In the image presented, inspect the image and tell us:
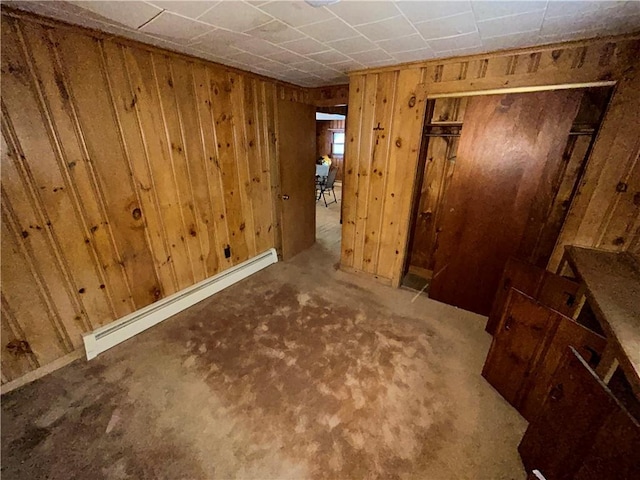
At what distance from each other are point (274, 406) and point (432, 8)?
2.45 metres

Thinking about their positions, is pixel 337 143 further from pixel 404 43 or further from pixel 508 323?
pixel 508 323

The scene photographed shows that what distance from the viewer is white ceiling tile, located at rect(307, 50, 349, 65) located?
2023 millimetres

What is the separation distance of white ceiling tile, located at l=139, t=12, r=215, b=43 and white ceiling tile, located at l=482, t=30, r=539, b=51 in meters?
1.87

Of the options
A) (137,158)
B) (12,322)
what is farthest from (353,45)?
(12,322)

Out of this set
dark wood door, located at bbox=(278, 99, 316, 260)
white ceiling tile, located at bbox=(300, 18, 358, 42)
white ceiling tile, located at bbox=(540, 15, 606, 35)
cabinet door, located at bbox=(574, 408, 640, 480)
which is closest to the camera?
cabinet door, located at bbox=(574, 408, 640, 480)

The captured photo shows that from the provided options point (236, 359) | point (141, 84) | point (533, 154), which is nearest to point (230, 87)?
point (141, 84)

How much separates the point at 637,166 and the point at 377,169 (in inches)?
72.6

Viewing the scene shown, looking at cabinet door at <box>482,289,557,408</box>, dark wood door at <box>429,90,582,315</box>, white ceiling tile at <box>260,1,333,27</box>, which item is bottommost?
cabinet door at <box>482,289,557,408</box>

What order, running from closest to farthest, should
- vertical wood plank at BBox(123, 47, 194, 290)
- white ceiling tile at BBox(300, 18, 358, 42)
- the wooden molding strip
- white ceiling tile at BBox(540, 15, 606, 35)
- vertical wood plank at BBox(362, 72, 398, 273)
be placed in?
white ceiling tile at BBox(540, 15, 606, 35)
white ceiling tile at BBox(300, 18, 358, 42)
the wooden molding strip
vertical wood plank at BBox(123, 47, 194, 290)
vertical wood plank at BBox(362, 72, 398, 273)

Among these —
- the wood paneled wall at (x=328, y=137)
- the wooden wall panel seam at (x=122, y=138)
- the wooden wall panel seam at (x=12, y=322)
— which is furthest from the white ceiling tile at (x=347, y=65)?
the wood paneled wall at (x=328, y=137)

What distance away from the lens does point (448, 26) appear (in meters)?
1.54

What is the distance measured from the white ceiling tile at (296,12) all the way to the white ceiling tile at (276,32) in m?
0.08

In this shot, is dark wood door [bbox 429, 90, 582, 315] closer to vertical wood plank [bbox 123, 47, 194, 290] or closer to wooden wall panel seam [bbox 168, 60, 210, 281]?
wooden wall panel seam [bbox 168, 60, 210, 281]

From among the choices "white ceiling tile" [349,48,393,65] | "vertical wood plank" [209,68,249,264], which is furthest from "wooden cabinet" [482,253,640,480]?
"vertical wood plank" [209,68,249,264]
